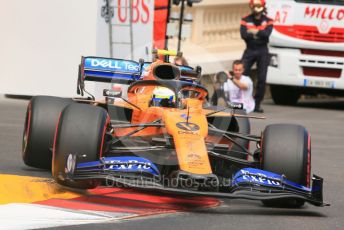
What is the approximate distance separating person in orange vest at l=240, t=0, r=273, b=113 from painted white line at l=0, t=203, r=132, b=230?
38.9 ft

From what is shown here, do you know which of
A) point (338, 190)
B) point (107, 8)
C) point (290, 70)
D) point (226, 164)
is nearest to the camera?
point (226, 164)

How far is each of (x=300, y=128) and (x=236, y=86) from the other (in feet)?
29.7

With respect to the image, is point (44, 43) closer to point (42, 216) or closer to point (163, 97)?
point (163, 97)

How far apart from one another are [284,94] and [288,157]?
13126mm

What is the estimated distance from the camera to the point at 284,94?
73.8ft

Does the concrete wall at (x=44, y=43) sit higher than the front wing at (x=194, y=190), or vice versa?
the concrete wall at (x=44, y=43)

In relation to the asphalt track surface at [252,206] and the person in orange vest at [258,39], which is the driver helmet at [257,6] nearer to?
the person in orange vest at [258,39]

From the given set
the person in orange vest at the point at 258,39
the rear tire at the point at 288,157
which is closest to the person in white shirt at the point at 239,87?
the person in orange vest at the point at 258,39

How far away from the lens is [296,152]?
9.46 m

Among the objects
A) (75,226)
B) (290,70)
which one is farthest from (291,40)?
(75,226)

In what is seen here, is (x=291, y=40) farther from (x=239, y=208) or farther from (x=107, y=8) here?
(x=239, y=208)

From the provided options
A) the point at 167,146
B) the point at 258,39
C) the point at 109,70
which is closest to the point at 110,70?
the point at 109,70

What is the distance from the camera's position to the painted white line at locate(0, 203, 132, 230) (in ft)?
26.5

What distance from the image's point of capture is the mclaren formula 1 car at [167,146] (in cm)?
895
